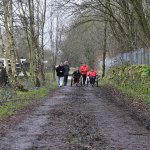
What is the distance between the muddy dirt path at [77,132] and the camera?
30.7ft

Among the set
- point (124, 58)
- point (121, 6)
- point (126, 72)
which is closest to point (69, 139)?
point (126, 72)

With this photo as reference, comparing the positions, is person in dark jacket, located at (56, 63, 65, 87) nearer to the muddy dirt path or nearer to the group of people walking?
the group of people walking

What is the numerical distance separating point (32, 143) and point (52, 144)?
438mm

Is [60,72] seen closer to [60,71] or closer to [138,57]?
[60,71]

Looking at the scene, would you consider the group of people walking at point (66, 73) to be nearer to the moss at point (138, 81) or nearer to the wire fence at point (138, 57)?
the moss at point (138, 81)

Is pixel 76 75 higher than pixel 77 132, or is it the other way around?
pixel 76 75

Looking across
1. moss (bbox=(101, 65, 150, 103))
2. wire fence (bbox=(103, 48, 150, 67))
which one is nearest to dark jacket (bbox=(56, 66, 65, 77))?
moss (bbox=(101, 65, 150, 103))

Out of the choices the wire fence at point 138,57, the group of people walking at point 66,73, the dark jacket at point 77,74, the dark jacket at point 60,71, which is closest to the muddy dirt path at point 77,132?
the wire fence at point 138,57

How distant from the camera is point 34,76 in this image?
35.2m

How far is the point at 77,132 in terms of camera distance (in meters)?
10.9

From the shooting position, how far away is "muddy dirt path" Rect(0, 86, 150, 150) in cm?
934

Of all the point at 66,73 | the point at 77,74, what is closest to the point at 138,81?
the point at 77,74

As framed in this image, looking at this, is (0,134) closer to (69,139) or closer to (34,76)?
(69,139)

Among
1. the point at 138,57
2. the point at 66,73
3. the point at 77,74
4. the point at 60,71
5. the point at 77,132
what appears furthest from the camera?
the point at 66,73
